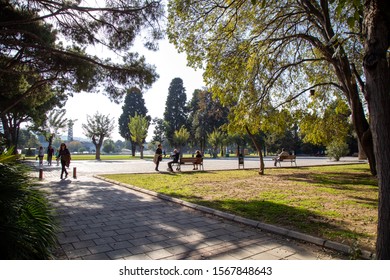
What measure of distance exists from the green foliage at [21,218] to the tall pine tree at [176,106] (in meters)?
54.4

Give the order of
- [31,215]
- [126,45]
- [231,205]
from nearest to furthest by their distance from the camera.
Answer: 1. [31,215]
2. [231,205]
3. [126,45]

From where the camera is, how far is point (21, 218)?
312 cm

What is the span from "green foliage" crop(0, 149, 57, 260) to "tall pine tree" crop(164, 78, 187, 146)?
54388 mm

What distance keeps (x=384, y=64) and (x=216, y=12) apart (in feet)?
32.6

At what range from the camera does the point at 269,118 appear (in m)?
14.2

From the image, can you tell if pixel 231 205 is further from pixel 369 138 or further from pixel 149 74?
pixel 369 138

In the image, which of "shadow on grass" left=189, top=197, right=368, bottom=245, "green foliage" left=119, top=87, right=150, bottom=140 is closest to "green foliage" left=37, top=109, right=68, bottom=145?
"green foliage" left=119, top=87, right=150, bottom=140

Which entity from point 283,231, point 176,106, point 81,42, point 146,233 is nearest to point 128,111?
point 176,106

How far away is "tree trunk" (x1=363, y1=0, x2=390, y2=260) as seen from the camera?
2900 mm

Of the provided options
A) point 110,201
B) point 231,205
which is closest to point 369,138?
point 231,205

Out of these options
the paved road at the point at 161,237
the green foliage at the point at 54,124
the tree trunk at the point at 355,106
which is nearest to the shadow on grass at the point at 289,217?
the paved road at the point at 161,237

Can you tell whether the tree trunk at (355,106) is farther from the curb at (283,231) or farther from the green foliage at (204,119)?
the green foliage at (204,119)

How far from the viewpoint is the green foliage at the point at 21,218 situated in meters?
2.76

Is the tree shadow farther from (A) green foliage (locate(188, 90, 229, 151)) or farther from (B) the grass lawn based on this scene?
(A) green foliage (locate(188, 90, 229, 151))
